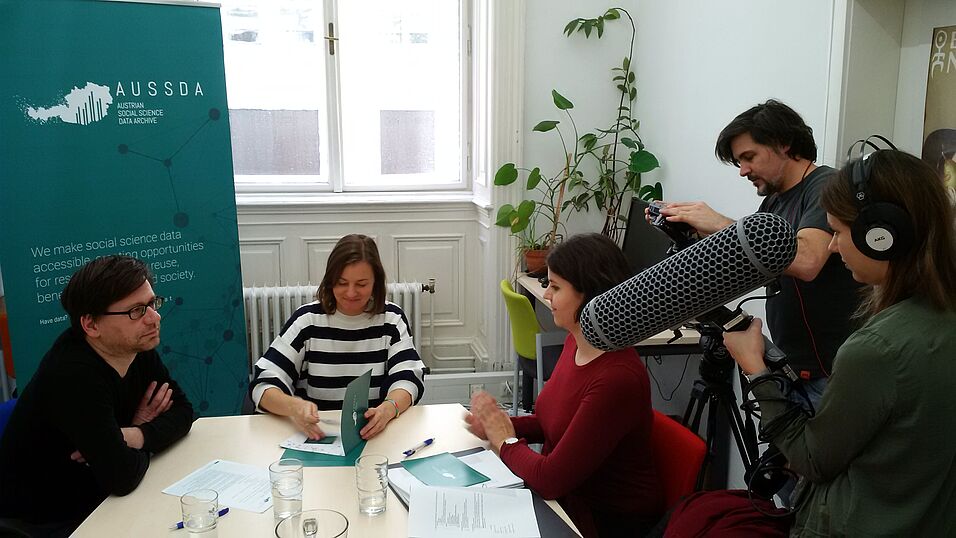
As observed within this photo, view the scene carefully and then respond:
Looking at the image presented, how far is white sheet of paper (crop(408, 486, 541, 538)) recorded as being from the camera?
1.50 m

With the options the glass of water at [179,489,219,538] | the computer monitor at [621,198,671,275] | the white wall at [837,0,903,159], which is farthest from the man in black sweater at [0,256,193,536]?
the white wall at [837,0,903,159]

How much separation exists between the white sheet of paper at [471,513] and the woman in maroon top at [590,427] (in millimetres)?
102

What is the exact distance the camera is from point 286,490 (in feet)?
5.28

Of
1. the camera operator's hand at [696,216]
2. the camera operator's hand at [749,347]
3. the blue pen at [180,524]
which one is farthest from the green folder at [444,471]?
Answer: the camera operator's hand at [696,216]

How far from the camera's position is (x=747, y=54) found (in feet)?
9.78

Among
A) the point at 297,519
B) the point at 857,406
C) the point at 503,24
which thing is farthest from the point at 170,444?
the point at 503,24

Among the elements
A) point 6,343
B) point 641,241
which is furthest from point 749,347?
point 6,343

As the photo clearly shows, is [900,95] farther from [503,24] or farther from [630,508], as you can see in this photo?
[503,24]

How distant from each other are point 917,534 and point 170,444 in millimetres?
1704

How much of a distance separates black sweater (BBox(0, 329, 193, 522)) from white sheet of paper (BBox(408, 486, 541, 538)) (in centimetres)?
69

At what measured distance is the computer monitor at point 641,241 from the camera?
3.23 meters

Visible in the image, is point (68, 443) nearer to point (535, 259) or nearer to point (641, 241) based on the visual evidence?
point (641, 241)

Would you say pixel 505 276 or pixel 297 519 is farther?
pixel 505 276

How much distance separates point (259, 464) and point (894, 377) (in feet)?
4.64
